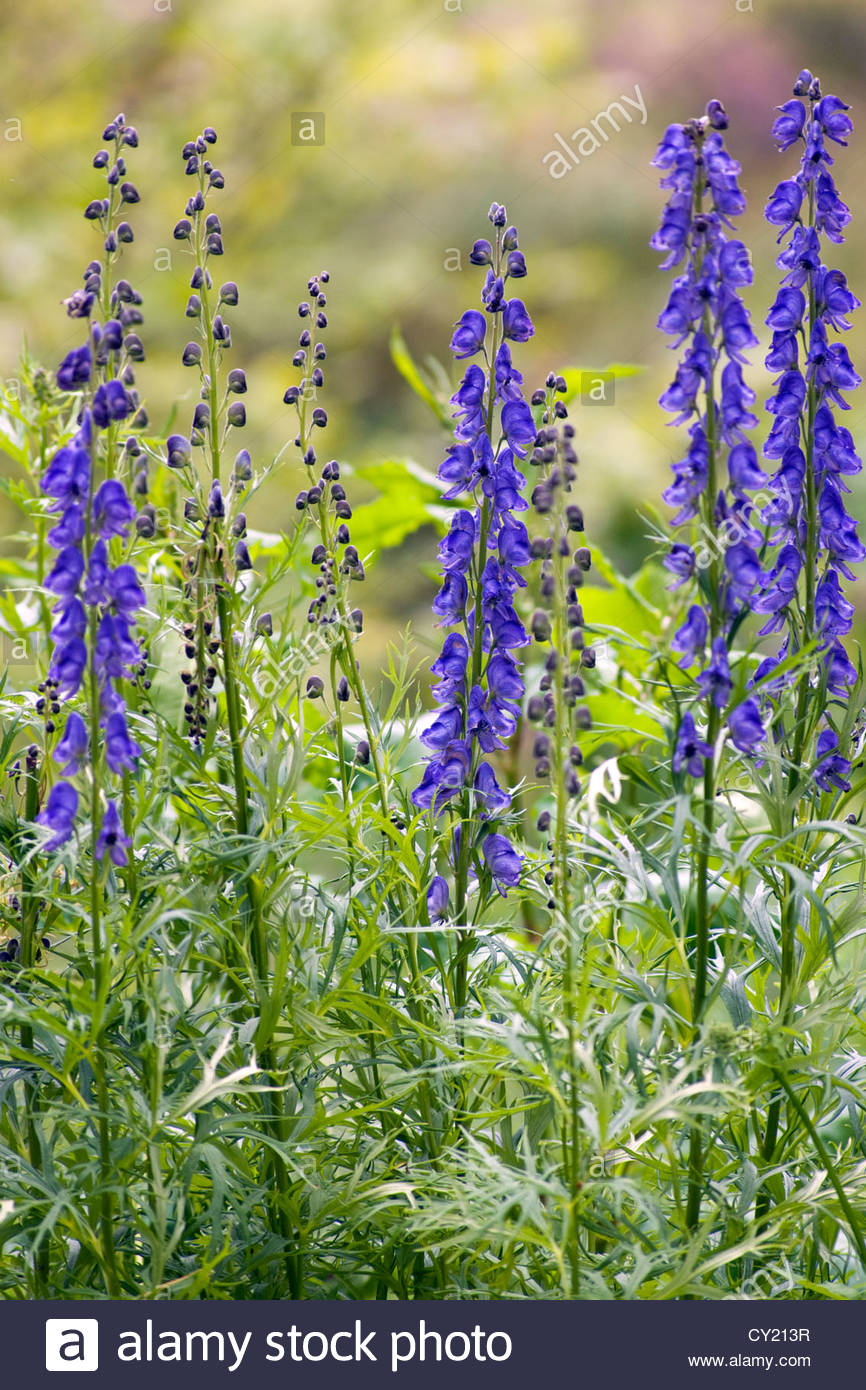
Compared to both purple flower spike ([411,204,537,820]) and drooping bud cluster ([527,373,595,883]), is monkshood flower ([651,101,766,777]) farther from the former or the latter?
purple flower spike ([411,204,537,820])

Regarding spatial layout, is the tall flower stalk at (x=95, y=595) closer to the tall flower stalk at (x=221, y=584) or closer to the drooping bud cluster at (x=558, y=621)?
the tall flower stalk at (x=221, y=584)

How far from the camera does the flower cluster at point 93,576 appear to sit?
1.19 m

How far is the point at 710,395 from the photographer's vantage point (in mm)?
1263

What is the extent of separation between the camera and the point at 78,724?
4.02 ft

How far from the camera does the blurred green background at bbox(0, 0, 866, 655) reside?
545 centimetres

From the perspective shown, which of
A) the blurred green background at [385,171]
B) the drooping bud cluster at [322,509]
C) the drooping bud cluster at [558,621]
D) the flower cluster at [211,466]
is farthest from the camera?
the blurred green background at [385,171]

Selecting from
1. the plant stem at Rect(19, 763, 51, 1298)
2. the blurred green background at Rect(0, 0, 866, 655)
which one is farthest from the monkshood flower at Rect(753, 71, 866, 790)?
the blurred green background at Rect(0, 0, 866, 655)

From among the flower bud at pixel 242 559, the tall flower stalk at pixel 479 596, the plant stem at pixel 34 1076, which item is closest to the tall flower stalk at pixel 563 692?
the tall flower stalk at pixel 479 596

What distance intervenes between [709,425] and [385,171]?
16.3 ft

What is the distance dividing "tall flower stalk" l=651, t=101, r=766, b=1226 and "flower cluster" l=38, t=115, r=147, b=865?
507 millimetres

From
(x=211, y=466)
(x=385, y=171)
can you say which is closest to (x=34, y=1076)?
(x=211, y=466)

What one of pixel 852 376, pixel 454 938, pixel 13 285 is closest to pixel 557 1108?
pixel 454 938

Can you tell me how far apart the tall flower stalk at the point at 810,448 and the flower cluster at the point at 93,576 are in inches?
27.8

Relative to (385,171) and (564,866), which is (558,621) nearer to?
(564,866)
